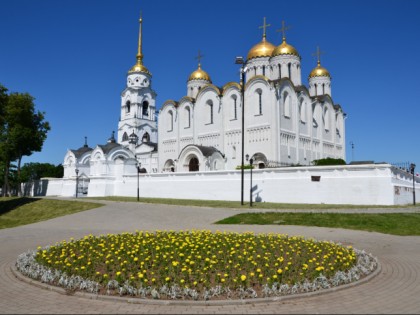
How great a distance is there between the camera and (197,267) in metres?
7.42

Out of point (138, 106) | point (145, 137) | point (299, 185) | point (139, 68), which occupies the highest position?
point (139, 68)

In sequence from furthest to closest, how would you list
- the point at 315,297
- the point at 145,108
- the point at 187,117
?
the point at 145,108
the point at 187,117
the point at 315,297

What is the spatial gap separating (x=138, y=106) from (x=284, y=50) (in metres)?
26.8

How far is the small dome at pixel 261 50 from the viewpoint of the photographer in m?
50.0

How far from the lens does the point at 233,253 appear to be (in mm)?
8305

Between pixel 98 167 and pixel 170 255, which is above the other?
pixel 98 167

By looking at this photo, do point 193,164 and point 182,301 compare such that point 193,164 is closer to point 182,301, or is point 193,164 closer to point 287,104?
point 287,104

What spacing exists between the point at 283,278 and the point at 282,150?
3454 cm

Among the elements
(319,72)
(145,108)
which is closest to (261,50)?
(319,72)

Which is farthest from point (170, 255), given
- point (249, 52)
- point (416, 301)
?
point (249, 52)

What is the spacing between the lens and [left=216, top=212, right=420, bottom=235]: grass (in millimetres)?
15039

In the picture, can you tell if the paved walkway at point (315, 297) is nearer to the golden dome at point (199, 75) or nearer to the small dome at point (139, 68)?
the golden dome at point (199, 75)

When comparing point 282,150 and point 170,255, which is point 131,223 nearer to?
point 170,255

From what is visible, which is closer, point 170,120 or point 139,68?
point 170,120
